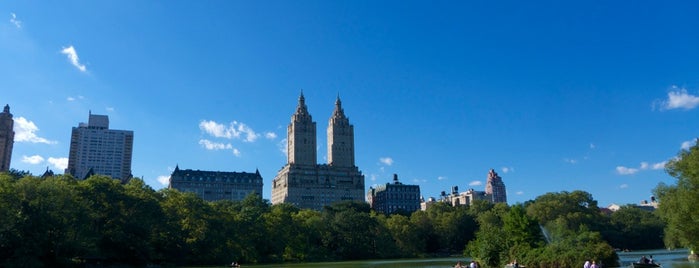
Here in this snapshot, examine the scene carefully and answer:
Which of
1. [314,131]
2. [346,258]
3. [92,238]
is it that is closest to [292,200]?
[314,131]

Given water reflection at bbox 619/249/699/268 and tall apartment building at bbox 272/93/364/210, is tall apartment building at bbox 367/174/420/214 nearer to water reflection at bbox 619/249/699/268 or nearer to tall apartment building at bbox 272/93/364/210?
tall apartment building at bbox 272/93/364/210

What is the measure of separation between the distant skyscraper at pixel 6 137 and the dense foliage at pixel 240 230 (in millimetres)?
105079

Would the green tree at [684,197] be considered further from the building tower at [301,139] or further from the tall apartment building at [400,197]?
the building tower at [301,139]

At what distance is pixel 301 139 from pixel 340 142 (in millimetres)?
A: 14135

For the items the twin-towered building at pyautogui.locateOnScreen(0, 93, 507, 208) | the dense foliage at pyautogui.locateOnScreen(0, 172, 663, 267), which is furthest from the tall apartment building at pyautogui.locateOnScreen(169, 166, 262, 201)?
the dense foliage at pyautogui.locateOnScreen(0, 172, 663, 267)

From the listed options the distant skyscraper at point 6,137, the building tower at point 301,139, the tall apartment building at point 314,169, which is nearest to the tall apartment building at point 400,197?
the tall apartment building at point 314,169

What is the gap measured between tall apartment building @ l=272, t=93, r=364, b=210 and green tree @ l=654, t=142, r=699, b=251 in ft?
419

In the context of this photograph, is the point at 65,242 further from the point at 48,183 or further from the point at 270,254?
the point at 270,254

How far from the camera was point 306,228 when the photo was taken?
86312 mm

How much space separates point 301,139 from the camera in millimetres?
186000

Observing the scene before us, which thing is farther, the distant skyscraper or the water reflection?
the distant skyscraper

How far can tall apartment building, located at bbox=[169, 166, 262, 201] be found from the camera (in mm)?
185125

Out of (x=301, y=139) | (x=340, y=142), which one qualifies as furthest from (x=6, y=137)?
(x=340, y=142)

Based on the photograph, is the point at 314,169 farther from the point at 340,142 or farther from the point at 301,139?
the point at 340,142
